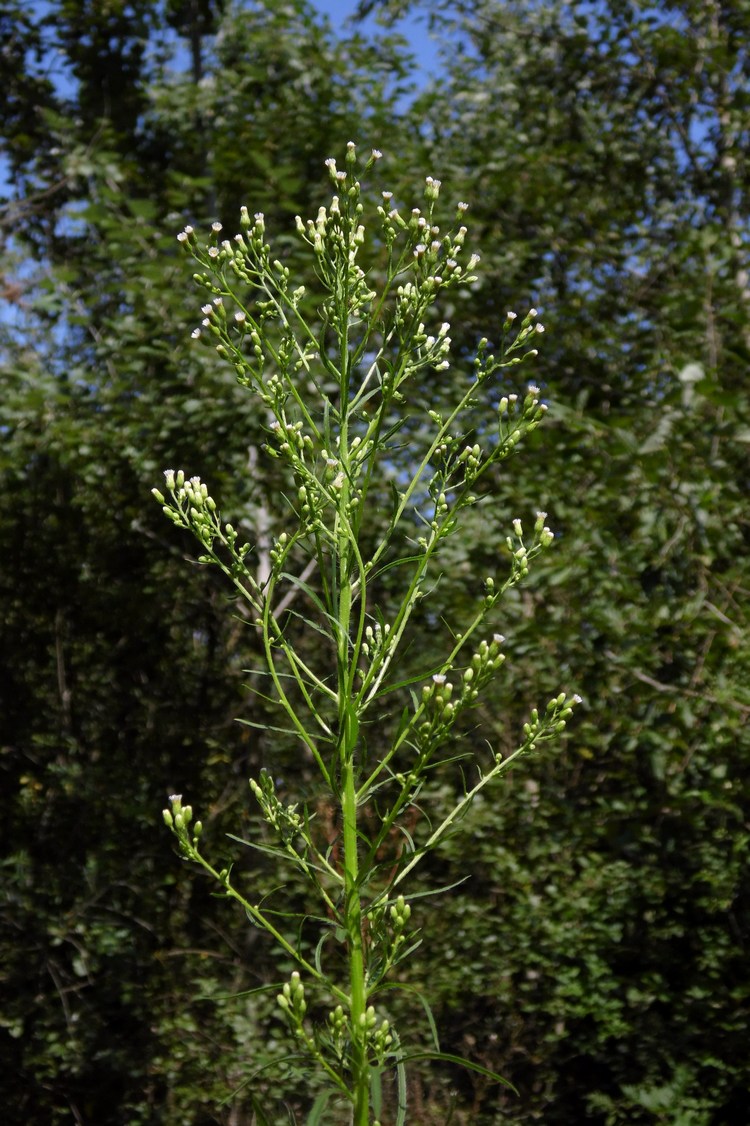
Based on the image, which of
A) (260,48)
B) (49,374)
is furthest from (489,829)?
(260,48)

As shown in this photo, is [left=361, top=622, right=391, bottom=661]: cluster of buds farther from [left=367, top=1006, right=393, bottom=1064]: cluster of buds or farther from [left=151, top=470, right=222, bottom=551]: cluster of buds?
[left=367, top=1006, right=393, bottom=1064]: cluster of buds

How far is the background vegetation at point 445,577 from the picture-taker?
4.27 meters

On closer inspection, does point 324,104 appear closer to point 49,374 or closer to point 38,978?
Result: point 49,374

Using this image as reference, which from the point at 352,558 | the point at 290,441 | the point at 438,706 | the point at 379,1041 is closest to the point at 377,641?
the point at 352,558

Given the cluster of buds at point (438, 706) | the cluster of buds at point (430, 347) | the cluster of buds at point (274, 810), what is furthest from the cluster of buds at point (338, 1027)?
the cluster of buds at point (430, 347)

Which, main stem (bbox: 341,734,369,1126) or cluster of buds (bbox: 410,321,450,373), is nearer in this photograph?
main stem (bbox: 341,734,369,1126)

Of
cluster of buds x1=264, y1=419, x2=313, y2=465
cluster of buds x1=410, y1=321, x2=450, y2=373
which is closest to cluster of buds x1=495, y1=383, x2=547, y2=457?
cluster of buds x1=410, y1=321, x2=450, y2=373

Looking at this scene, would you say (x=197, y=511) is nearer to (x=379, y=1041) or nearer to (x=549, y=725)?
(x=549, y=725)

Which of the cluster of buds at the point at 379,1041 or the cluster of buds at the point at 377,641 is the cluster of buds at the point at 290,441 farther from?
the cluster of buds at the point at 379,1041

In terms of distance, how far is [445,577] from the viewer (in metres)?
4.65

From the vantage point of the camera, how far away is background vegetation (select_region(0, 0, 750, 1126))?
427 cm

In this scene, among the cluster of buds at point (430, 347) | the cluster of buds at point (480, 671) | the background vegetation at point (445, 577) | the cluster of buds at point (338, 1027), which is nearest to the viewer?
the cluster of buds at point (338, 1027)

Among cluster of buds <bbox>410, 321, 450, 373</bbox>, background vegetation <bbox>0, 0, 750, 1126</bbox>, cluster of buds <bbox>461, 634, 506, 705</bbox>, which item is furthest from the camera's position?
background vegetation <bbox>0, 0, 750, 1126</bbox>

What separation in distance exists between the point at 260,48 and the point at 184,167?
74cm
